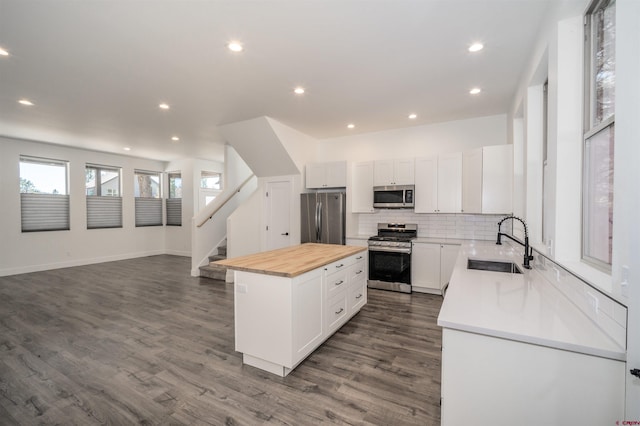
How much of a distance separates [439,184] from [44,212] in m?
8.47

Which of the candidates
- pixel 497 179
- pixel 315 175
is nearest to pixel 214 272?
pixel 315 175

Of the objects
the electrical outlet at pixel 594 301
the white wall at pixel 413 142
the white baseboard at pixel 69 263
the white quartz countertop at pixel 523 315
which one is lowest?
the white baseboard at pixel 69 263

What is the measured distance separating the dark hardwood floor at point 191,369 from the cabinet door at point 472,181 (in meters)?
1.58

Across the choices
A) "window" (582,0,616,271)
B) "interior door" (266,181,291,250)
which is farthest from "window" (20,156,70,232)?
"window" (582,0,616,271)

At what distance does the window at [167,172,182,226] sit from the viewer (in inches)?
343

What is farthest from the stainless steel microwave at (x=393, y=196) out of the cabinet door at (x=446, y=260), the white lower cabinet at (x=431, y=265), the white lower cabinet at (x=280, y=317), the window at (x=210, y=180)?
the window at (x=210, y=180)

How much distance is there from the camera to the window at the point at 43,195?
619cm

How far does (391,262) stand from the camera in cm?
479

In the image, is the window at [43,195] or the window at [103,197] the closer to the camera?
the window at [43,195]

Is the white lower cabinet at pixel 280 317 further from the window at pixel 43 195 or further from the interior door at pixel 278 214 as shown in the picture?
the window at pixel 43 195

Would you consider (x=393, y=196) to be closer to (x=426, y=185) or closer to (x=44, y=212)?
(x=426, y=185)

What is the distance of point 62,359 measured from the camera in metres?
2.67

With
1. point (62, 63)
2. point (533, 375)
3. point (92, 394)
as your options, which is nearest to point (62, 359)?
point (92, 394)

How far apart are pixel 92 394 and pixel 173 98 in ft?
11.4
